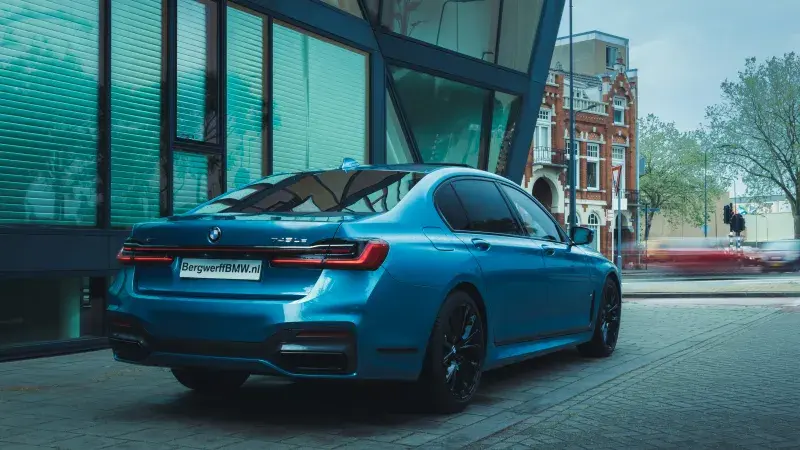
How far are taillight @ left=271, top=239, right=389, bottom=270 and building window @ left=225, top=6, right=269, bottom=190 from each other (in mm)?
6199

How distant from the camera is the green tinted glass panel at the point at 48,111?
27.1 ft

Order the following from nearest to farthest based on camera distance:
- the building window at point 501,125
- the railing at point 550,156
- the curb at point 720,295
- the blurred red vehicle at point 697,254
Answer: the building window at point 501,125 < the curb at point 720,295 < the blurred red vehicle at point 697,254 < the railing at point 550,156

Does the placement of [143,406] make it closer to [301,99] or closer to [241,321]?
[241,321]

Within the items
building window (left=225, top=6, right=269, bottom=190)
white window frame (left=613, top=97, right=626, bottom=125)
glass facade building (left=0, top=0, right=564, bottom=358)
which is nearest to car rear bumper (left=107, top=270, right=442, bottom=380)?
glass facade building (left=0, top=0, right=564, bottom=358)

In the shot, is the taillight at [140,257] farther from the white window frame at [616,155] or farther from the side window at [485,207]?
the white window frame at [616,155]

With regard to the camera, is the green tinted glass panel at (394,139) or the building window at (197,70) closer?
the building window at (197,70)

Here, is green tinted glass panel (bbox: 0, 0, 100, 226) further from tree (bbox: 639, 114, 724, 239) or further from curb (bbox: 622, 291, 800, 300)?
tree (bbox: 639, 114, 724, 239)

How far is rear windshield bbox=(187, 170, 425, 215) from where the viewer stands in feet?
17.6

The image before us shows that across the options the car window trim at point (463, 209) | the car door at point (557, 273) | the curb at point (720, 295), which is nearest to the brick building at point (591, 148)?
the curb at point (720, 295)

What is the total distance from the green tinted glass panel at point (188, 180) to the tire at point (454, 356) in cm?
536

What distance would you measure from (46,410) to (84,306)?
3810 mm

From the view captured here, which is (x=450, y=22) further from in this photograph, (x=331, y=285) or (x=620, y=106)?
(x=620, y=106)

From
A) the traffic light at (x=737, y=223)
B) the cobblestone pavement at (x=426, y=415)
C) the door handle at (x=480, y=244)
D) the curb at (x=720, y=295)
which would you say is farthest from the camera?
the traffic light at (x=737, y=223)

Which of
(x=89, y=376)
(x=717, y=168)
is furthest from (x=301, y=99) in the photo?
(x=717, y=168)
